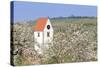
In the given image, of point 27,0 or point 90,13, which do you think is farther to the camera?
point 90,13

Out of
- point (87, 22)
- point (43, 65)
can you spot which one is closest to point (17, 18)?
point (43, 65)

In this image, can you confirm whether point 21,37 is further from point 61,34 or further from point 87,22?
point 87,22

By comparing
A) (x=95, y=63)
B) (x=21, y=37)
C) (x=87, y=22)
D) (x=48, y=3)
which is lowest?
(x=95, y=63)

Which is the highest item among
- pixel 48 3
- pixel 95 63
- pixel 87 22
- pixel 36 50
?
pixel 48 3

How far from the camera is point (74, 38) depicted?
9.48ft

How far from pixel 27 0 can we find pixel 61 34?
62 cm

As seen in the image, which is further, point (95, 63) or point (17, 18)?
point (95, 63)

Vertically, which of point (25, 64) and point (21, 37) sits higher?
point (21, 37)

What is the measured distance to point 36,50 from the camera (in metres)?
2.69
